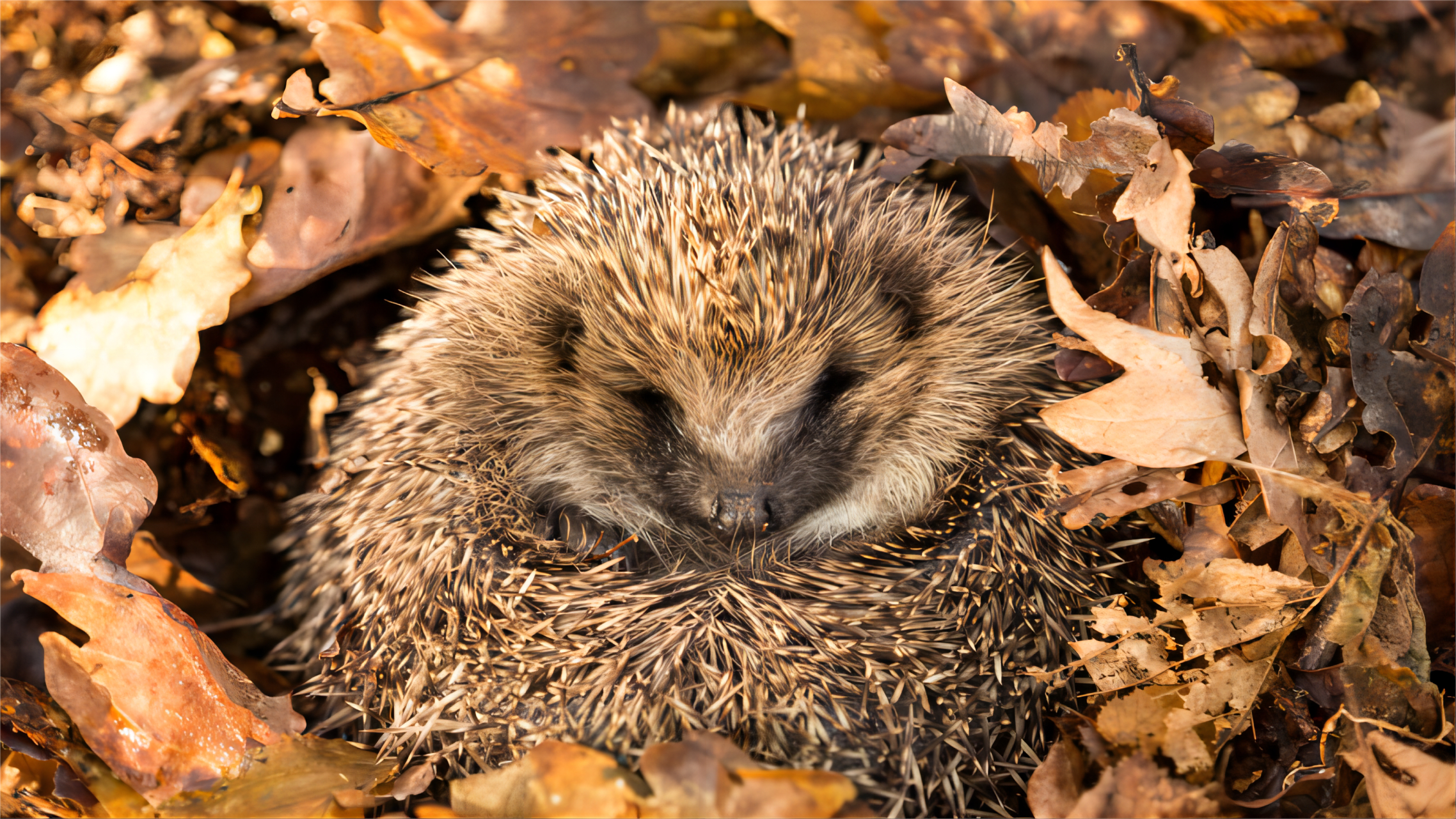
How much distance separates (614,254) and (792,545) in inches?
32.6

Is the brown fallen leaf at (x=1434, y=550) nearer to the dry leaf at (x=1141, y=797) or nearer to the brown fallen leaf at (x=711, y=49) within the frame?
the dry leaf at (x=1141, y=797)

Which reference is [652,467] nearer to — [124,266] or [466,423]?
[466,423]

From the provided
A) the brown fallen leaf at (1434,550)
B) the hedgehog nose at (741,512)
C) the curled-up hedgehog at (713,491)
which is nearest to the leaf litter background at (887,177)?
the brown fallen leaf at (1434,550)

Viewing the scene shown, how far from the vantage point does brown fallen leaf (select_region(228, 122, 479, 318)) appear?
7.98 feet

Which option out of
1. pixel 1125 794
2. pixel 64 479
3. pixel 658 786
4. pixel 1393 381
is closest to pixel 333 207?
pixel 64 479

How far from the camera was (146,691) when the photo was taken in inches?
74.7

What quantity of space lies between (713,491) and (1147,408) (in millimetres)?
961

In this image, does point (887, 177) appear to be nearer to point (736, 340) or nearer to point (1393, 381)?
point (736, 340)

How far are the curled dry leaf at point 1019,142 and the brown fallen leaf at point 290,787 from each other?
5.94 feet

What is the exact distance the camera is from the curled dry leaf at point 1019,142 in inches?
75.6

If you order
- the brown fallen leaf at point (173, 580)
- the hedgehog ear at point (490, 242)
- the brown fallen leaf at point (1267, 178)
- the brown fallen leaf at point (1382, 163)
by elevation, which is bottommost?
the brown fallen leaf at point (173, 580)

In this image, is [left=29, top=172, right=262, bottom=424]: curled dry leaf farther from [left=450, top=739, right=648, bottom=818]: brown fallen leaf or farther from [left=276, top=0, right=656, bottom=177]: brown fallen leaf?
[left=450, top=739, right=648, bottom=818]: brown fallen leaf

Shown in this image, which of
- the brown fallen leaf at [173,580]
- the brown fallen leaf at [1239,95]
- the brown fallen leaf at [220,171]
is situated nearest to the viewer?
the brown fallen leaf at [1239,95]

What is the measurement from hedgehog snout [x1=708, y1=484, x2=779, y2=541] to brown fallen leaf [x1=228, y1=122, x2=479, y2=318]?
1.22 m
